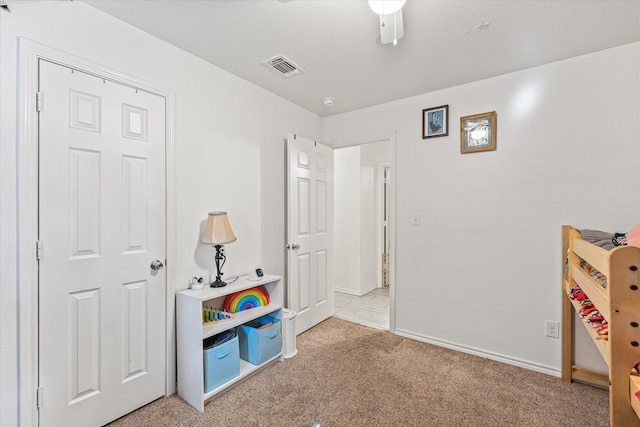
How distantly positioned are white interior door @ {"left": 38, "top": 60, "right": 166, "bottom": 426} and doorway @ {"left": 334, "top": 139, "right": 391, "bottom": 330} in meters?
2.71

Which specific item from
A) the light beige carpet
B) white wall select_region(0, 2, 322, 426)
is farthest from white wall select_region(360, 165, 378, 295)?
the light beige carpet

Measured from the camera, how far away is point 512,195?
7.70 ft

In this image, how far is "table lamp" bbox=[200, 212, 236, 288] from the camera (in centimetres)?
204

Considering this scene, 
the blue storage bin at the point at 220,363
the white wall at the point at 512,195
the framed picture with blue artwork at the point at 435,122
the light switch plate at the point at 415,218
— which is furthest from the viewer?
the light switch plate at the point at 415,218

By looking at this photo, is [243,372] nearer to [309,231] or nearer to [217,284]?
[217,284]

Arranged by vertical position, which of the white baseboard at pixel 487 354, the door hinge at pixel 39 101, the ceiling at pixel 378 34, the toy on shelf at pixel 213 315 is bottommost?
the white baseboard at pixel 487 354

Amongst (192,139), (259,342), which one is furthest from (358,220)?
(192,139)

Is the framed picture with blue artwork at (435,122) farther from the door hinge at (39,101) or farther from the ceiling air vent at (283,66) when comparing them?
the door hinge at (39,101)

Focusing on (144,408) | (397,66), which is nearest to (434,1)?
(397,66)

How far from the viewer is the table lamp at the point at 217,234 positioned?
6.70 feet

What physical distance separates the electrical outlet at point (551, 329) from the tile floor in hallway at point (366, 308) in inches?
54.3

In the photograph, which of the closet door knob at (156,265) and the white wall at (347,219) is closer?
the closet door knob at (156,265)

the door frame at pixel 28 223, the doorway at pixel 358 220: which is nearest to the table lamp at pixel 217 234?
the door frame at pixel 28 223

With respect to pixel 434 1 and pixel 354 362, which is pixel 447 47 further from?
pixel 354 362
